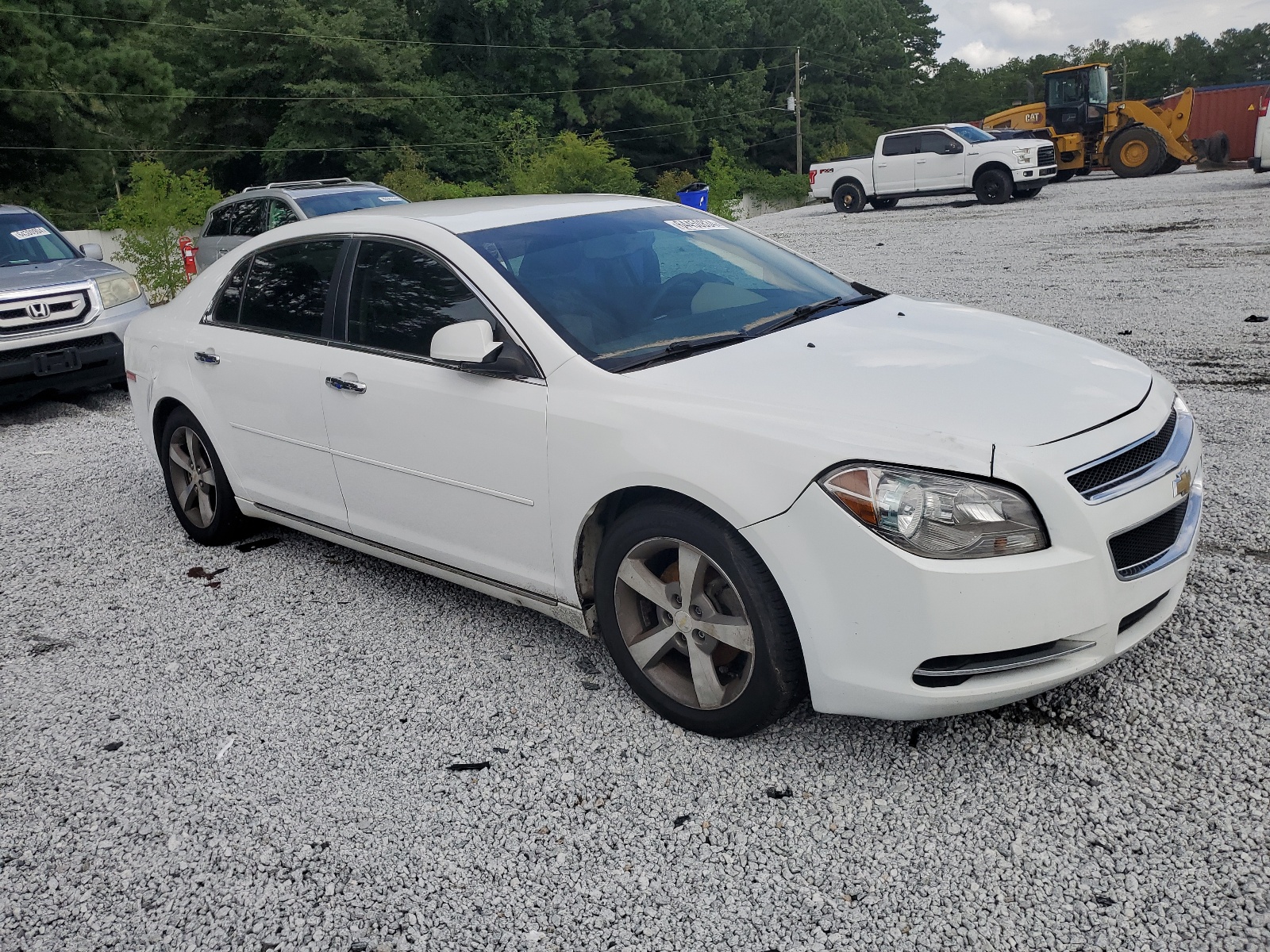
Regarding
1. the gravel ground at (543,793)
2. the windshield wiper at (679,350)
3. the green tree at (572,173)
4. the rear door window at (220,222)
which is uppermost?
the green tree at (572,173)

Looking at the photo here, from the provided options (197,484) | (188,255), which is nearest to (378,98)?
(188,255)

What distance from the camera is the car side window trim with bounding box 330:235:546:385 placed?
3482 millimetres

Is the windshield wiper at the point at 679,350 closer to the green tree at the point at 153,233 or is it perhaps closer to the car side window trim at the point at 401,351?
the car side window trim at the point at 401,351

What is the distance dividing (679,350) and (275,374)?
192 cm

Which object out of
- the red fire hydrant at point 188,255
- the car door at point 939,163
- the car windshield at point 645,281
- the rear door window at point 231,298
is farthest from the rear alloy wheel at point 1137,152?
the rear door window at point 231,298

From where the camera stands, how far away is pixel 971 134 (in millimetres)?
24344

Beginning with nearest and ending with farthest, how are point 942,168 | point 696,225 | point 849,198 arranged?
point 696,225
point 942,168
point 849,198

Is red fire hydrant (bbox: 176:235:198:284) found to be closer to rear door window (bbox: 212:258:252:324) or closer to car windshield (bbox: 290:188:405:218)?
car windshield (bbox: 290:188:405:218)

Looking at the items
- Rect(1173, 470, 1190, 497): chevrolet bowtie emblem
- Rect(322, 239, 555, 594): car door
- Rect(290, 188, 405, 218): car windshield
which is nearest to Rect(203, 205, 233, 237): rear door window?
Rect(290, 188, 405, 218): car windshield

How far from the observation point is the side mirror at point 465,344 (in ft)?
11.1

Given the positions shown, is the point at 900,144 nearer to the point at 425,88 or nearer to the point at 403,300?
the point at 403,300

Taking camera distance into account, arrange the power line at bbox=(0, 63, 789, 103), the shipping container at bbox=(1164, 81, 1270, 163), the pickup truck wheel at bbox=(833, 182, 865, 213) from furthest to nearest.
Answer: the shipping container at bbox=(1164, 81, 1270, 163) < the power line at bbox=(0, 63, 789, 103) < the pickup truck wheel at bbox=(833, 182, 865, 213)

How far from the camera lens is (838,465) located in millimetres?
2725

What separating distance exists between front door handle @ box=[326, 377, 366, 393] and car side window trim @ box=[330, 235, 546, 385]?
13 centimetres
